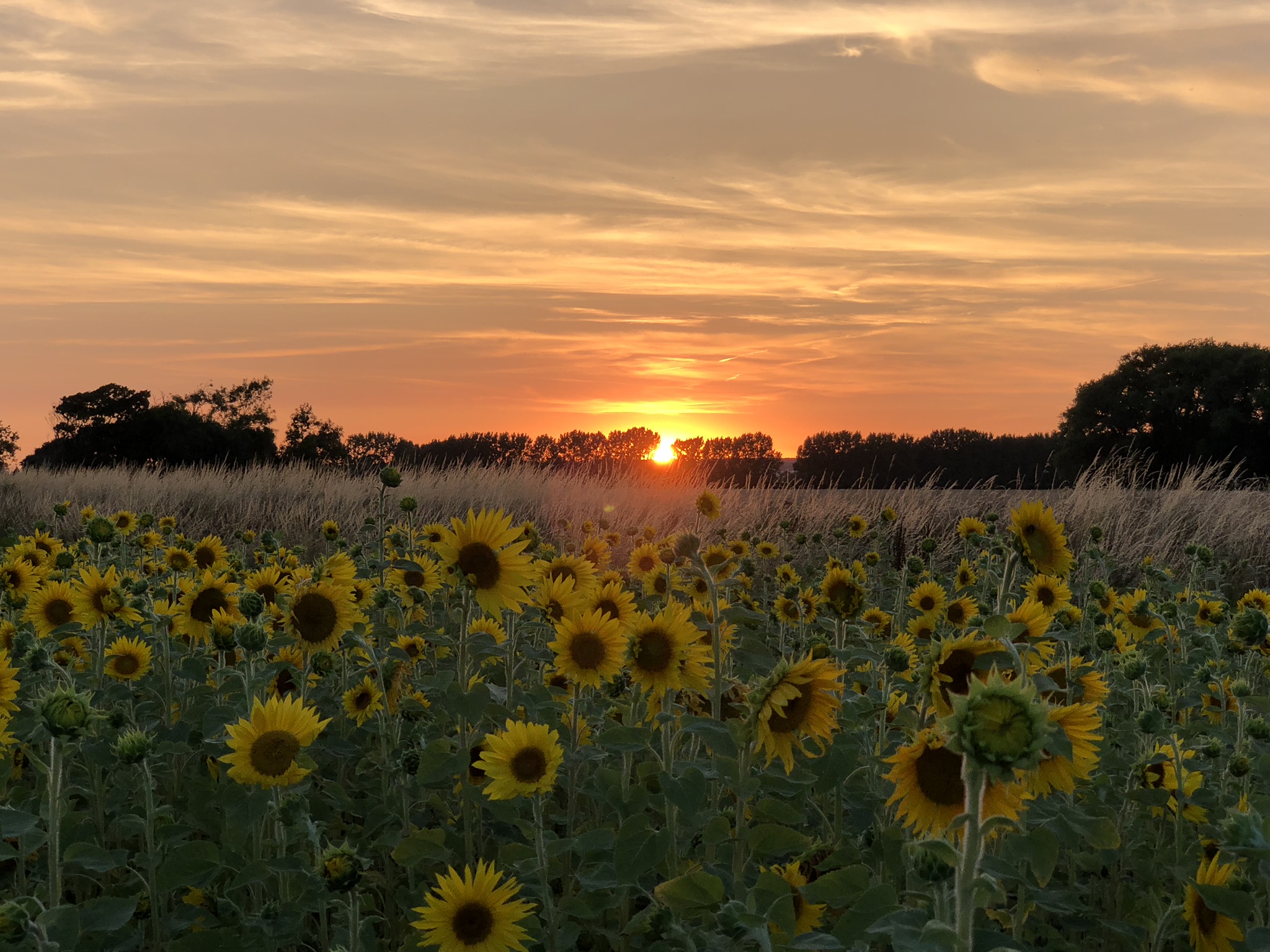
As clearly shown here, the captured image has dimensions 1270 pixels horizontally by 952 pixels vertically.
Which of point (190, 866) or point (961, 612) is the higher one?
point (961, 612)

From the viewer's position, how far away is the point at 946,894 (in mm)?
1907

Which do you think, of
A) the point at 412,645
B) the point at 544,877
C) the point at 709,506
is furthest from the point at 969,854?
the point at 709,506

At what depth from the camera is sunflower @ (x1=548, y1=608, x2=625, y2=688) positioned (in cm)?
294

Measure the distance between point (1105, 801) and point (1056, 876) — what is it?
42 cm

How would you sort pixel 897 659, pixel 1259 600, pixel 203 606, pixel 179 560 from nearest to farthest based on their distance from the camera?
1. pixel 897 659
2. pixel 203 606
3. pixel 179 560
4. pixel 1259 600

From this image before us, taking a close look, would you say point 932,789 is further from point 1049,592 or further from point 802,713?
point 1049,592

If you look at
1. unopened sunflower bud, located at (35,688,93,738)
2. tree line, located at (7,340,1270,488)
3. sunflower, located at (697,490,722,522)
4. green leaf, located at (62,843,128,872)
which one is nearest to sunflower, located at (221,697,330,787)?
green leaf, located at (62,843,128,872)

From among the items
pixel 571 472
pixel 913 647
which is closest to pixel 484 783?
pixel 913 647

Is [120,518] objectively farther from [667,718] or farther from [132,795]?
[667,718]

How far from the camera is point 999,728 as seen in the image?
4.12 feet

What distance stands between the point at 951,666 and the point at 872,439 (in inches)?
2038

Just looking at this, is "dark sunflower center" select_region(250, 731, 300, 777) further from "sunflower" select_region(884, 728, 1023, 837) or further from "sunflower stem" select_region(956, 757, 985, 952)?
"sunflower stem" select_region(956, 757, 985, 952)

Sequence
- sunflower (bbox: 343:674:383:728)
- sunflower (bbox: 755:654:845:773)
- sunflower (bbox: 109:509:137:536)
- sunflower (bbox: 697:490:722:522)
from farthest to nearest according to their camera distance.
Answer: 1. sunflower (bbox: 109:509:137:536)
2. sunflower (bbox: 697:490:722:522)
3. sunflower (bbox: 343:674:383:728)
4. sunflower (bbox: 755:654:845:773)

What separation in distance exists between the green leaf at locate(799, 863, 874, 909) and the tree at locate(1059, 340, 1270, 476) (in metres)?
42.4
